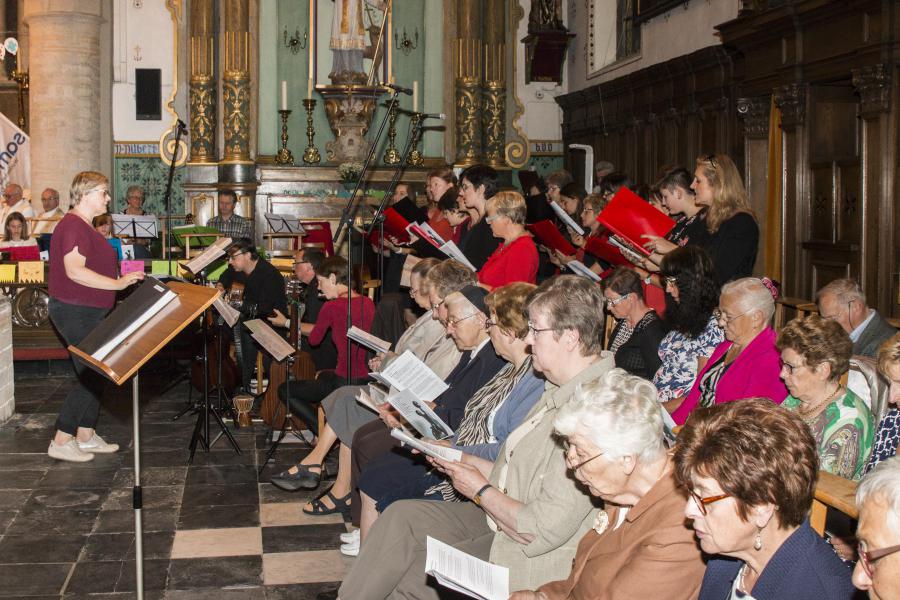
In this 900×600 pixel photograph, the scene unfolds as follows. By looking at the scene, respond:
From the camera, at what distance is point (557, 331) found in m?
3.26

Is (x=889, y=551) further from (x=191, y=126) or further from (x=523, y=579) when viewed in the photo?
(x=191, y=126)

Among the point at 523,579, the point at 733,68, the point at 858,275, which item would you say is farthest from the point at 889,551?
the point at 733,68

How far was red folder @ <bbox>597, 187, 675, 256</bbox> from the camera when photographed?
495 centimetres

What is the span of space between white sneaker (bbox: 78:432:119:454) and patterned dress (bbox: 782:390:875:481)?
14.7 ft

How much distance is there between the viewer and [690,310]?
14.5 ft

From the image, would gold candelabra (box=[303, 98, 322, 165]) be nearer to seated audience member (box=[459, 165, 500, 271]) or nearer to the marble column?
the marble column

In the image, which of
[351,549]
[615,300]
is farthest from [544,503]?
[615,300]

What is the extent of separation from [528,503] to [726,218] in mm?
2400

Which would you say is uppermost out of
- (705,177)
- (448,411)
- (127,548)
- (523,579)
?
(705,177)

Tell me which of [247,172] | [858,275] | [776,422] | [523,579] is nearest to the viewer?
[776,422]

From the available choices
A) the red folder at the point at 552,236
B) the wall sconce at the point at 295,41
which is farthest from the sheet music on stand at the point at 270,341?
the wall sconce at the point at 295,41

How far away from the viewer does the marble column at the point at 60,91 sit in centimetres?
1195

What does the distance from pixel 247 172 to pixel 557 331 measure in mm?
10511

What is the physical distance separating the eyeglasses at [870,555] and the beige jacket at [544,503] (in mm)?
1154
